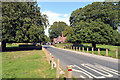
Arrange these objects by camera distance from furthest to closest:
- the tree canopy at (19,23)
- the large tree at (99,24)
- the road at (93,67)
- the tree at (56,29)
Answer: the tree at (56,29) < the large tree at (99,24) < the tree canopy at (19,23) < the road at (93,67)

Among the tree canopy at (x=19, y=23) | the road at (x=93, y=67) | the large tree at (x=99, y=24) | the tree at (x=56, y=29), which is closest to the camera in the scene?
the road at (x=93, y=67)

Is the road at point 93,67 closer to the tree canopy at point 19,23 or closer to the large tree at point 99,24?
the large tree at point 99,24

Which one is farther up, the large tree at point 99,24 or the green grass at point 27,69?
the large tree at point 99,24

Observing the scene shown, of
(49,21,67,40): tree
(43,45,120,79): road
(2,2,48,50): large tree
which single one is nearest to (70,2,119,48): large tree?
(2,2,48,50): large tree

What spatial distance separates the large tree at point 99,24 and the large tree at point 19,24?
973cm

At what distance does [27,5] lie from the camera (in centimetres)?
2578

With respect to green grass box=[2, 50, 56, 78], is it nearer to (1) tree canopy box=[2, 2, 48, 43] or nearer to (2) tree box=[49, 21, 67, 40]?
(1) tree canopy box=[2, 2, 48, 43]

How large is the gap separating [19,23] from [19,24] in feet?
0.70

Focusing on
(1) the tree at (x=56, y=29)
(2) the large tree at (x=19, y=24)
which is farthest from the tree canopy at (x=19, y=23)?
(1) the tree at (x=56, y=29)

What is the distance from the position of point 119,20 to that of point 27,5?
814 inches

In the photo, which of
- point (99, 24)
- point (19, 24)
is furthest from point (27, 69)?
point (99, 24)

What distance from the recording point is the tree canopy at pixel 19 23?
73.0 feet

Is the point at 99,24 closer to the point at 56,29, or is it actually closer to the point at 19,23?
the point at 19,23

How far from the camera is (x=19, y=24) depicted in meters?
23.4
